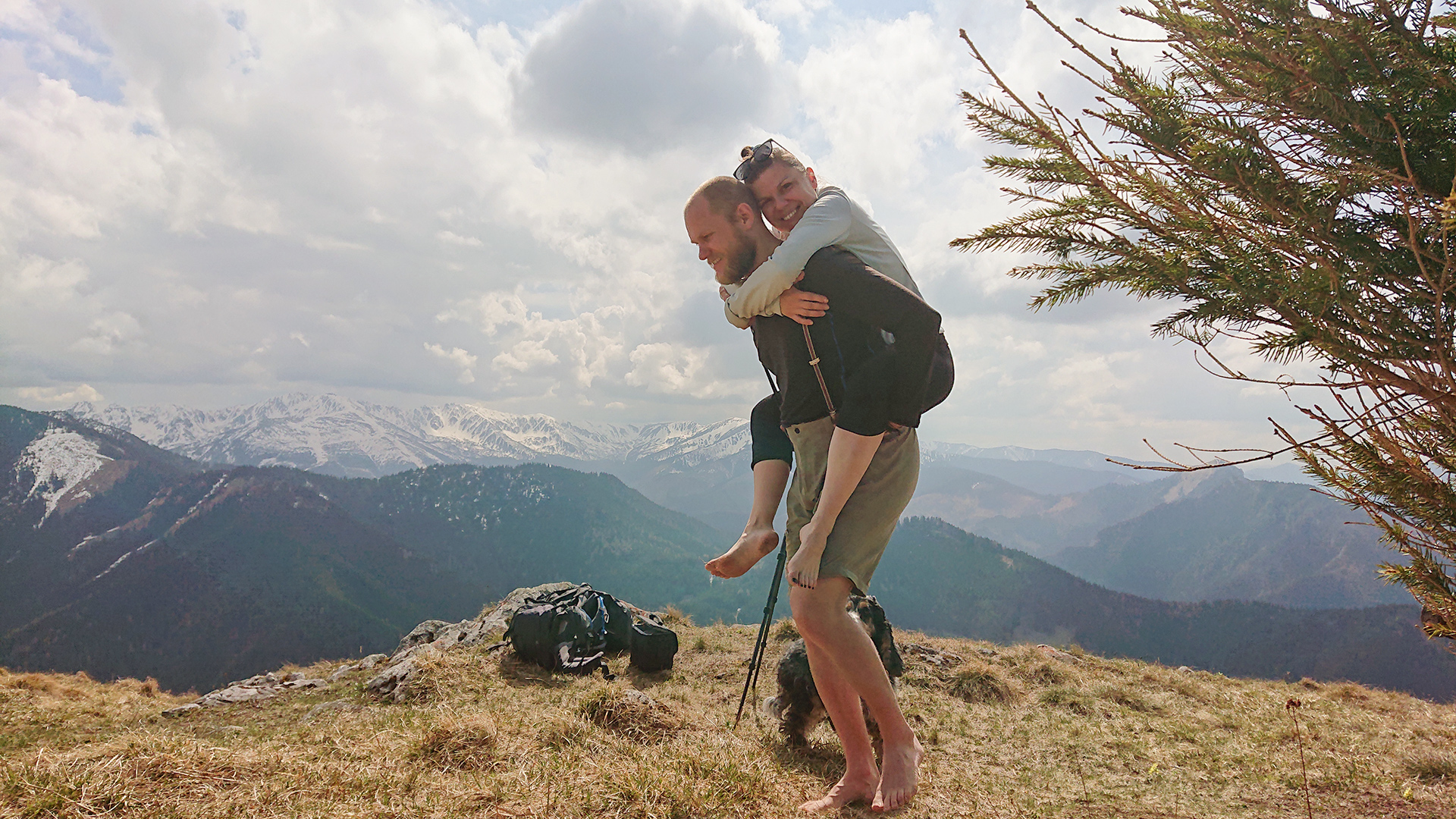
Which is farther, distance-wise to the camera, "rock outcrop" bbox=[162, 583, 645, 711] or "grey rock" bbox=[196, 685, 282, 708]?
"grey rock" bbox=[196, 685, 282, 708]

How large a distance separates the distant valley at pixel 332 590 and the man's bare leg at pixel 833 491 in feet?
378

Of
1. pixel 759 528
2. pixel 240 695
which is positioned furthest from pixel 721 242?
pixel 240 695

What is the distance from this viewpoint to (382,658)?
33.8ft

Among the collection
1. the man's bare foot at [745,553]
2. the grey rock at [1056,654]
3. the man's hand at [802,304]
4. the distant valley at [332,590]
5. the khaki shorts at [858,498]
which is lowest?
the distant valley at [332,590]

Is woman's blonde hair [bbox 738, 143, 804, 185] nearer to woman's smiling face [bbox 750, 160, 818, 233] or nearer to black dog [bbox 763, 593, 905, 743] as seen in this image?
woman's smiling face [bbox 750, 160, 818, 233]

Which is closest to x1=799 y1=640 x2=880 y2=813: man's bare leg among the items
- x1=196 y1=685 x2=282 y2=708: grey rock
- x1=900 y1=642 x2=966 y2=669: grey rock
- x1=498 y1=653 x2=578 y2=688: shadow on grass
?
x1=498 y1=653 x2=578 y2=688: shadow on grass

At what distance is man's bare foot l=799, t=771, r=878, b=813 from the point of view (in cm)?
318

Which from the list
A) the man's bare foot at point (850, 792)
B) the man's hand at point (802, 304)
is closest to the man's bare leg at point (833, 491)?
the man's hand at point (802, 304)

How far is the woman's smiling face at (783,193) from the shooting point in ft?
10.2

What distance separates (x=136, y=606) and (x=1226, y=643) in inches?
8030

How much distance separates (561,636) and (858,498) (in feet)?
21.2

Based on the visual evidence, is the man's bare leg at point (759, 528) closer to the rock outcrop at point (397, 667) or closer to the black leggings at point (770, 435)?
the black leggings at point (770, 435)

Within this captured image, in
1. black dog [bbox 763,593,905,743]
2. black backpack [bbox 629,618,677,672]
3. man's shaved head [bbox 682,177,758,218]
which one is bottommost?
black backpack [bbox 629,618,677,672]

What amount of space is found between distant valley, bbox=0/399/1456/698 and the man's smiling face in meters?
116
